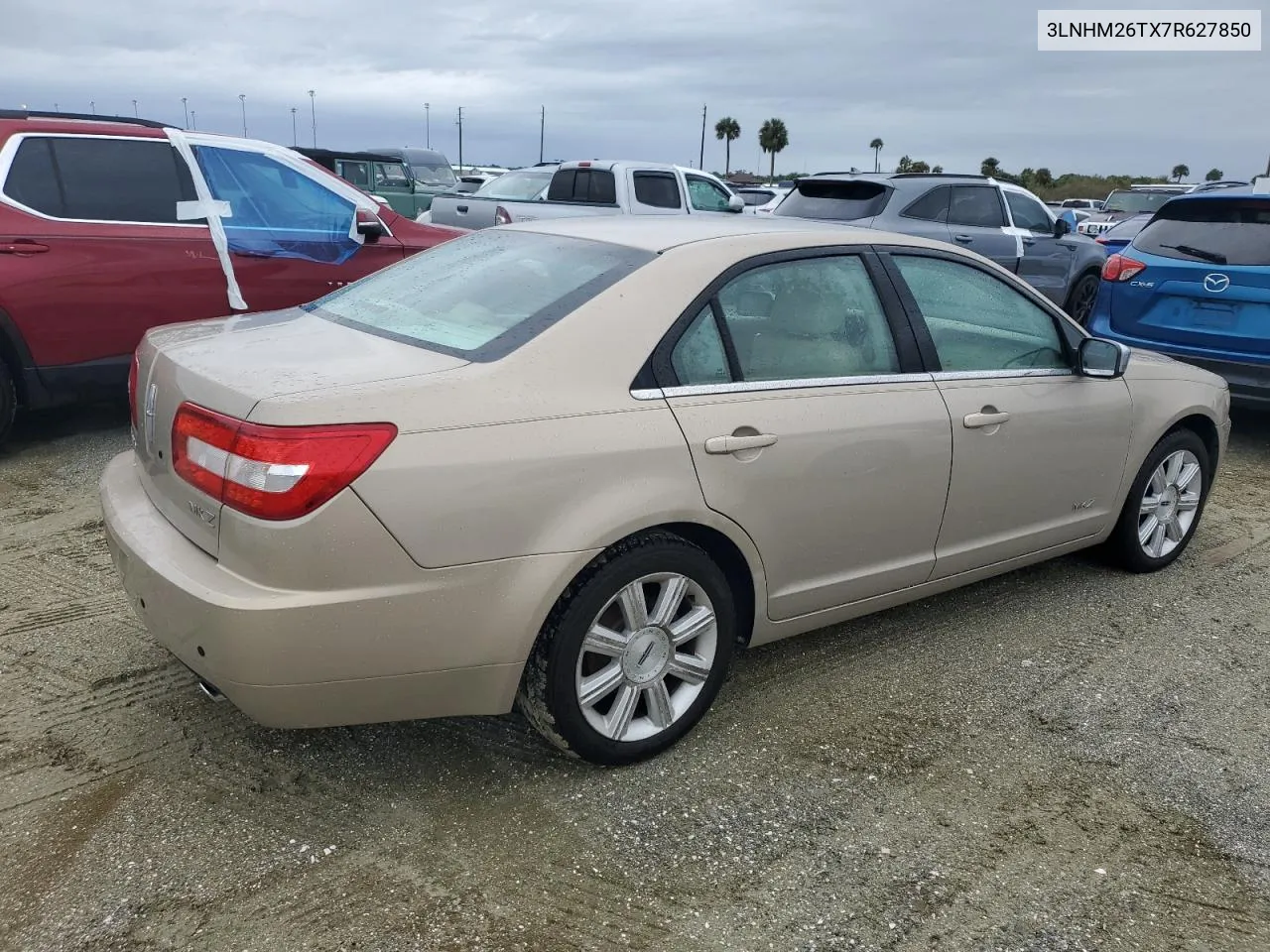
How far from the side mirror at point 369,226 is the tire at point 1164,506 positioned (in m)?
4.51

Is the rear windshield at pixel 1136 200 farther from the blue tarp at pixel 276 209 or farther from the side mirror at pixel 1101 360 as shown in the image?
the side mirror at pixel 1101 360

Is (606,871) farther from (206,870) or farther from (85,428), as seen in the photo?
(85,428)

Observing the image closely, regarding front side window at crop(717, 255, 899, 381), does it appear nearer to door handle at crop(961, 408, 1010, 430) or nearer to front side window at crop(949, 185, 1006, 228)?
door handle at crop(961, 408, 1010, 430)

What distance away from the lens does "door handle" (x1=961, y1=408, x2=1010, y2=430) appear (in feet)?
11.2

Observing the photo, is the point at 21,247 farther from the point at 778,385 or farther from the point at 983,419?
the point at 983,419

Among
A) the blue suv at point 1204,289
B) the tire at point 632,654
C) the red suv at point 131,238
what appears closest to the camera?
the tire at point 632,654

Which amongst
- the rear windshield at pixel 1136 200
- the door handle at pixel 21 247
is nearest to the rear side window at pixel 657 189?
the door handle at pixel 21 247

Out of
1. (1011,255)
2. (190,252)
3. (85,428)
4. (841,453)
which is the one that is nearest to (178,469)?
(841,453)

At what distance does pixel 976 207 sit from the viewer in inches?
393

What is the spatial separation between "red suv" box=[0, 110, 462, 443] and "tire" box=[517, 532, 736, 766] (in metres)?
4.06

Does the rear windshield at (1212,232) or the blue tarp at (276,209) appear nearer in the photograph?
the blue tarp at (276,209)

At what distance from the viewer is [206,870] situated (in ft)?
7.86

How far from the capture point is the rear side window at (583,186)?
11.6m

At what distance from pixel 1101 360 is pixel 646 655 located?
2.17 metres
